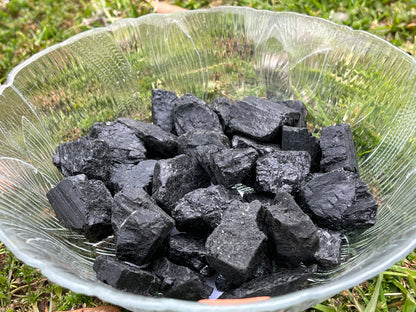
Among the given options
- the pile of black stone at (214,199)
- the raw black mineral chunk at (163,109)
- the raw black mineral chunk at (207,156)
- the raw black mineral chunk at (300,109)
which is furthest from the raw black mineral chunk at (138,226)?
the raw black mineral chunk at (300,109)

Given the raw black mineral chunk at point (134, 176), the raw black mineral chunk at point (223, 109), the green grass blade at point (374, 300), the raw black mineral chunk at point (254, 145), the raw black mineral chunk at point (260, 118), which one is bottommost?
the green grass blade at point (374, 300)

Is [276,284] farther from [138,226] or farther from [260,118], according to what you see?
[260,118]

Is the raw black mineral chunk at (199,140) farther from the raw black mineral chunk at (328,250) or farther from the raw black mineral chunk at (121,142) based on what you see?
the raw black mineral chunk at (328,250)

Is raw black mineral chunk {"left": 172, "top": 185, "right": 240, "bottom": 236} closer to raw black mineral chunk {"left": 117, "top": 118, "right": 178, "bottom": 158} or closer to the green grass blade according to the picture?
raw black mineral chunk {"left": 117, "top": 118, "right": 178, "bottom": 158}

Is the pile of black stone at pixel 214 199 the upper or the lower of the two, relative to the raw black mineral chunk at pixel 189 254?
upper

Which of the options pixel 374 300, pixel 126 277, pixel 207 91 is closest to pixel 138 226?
pixel 126 277

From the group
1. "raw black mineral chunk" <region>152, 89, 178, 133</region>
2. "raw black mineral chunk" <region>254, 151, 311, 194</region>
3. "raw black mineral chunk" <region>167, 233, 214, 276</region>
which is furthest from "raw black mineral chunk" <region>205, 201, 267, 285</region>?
"raw black mineral chunk" <region>152, 89, 178, 133</region>

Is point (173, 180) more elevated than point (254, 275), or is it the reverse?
point (173, 180)
